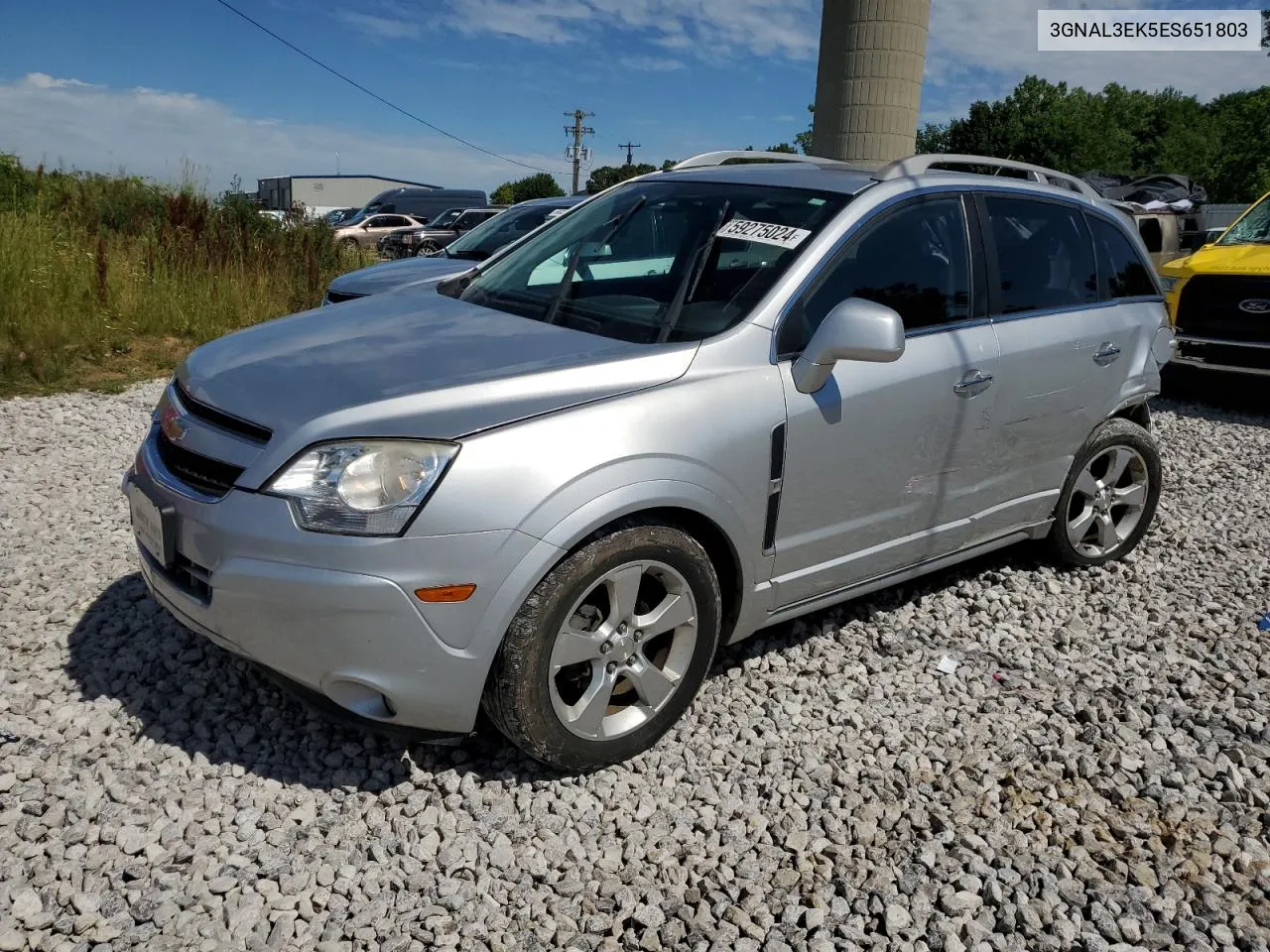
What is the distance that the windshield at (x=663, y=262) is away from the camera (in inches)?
127

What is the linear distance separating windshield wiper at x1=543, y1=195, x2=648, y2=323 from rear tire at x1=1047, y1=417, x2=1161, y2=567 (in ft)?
7.32

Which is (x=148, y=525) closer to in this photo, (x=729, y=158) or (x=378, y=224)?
(x=729, y=158)

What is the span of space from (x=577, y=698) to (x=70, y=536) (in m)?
3.02

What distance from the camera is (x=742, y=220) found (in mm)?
3531

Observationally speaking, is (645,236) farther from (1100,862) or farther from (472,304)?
(1100,862)

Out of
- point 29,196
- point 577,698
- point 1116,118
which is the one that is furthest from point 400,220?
point 1116,118

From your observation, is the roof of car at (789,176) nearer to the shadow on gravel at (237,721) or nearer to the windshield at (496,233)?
the shadow on gravel at (237,721)

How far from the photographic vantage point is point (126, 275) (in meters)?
9.09

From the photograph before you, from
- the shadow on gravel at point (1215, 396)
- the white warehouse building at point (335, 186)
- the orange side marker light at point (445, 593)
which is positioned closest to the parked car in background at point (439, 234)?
the shadow on gravel at point (1215, 396)

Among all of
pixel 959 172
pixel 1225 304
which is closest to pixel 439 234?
pixel 1225 304

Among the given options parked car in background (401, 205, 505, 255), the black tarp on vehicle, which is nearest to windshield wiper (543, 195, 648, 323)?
the black tarp on vehicle

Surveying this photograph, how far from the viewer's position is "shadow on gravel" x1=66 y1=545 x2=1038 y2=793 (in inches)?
119

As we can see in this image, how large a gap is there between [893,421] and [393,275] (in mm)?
5082

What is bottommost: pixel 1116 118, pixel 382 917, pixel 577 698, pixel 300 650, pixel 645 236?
pixel 382 917
